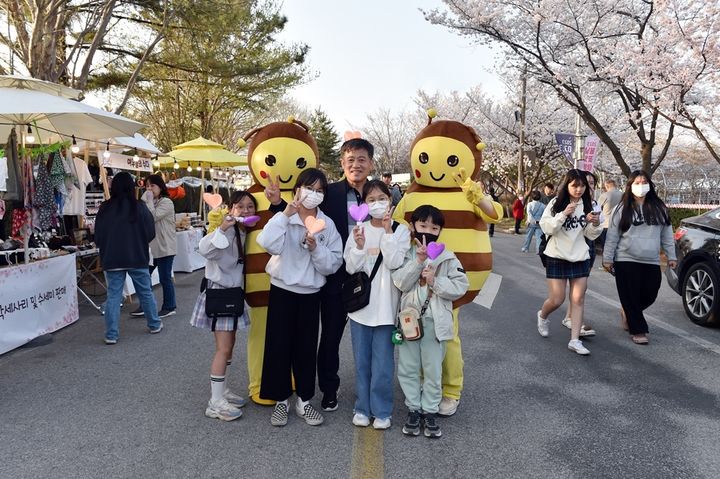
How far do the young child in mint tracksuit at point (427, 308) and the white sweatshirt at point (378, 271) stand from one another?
0.25ft

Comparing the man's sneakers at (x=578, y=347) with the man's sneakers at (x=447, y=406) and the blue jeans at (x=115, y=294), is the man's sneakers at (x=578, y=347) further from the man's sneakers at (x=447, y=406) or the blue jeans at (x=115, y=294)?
the blue jeans at (x=115, y=294)

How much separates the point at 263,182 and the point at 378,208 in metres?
0.90

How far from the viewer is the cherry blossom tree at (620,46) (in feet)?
42.2

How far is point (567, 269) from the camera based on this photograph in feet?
16.4

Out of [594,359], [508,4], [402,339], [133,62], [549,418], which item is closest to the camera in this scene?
[402,339]

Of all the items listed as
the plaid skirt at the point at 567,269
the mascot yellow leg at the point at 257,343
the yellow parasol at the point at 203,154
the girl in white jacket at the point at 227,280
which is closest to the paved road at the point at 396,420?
the girl in white jacket at the point at 227,280

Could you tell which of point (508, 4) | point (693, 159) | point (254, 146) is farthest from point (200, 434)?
point (693, 159)

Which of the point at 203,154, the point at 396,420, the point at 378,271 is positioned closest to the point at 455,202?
the point at 378,271

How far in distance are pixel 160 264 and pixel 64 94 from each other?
7.53 feet

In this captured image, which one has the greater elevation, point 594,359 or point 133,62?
point 133,62

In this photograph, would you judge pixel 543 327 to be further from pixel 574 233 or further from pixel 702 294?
pixel 702 294

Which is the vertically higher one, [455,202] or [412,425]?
[455,202]

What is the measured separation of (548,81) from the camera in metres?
14.7

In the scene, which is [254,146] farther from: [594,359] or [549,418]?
[594,359]
